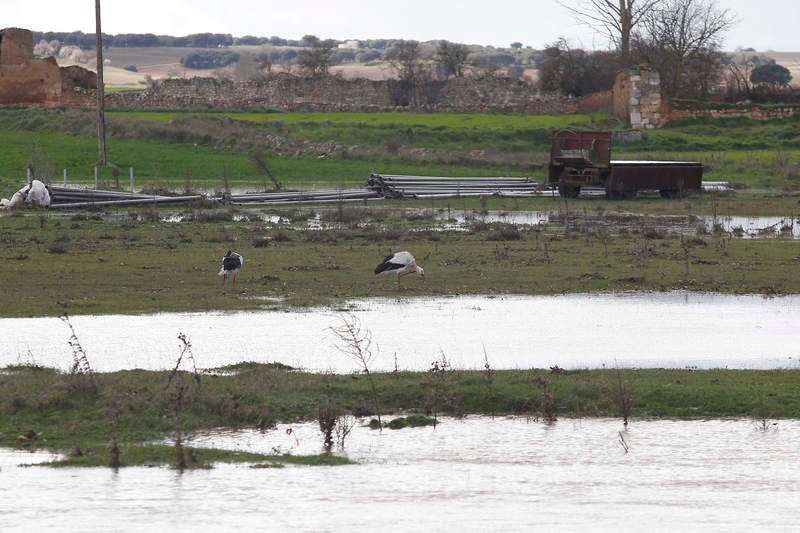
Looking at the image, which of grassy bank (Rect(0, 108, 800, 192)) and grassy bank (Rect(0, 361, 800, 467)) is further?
grassy bank (Rect(0, 108, 800, 192))

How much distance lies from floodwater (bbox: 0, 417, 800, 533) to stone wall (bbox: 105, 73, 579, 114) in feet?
213

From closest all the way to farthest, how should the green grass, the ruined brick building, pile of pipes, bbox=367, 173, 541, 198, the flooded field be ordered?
the flooded field, pile of pipes, bbox=367, 173, 541, 198, the green grass, the ruined brick building

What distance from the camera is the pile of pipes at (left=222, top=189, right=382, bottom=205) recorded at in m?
38.2

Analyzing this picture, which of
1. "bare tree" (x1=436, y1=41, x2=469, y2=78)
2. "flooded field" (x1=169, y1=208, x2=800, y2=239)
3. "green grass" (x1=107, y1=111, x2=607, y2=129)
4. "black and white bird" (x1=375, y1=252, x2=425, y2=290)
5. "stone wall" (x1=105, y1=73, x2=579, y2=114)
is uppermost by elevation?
"bare tree" (x1=436, y1=41, x2=469, y2=78)

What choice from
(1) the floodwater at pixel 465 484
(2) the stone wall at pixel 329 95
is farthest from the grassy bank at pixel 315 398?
(2) the stone wall at pixel 329 95

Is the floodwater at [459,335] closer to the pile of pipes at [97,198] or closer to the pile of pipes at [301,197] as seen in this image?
the pile of pipes at [97,198]

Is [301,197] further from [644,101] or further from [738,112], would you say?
[738,112]

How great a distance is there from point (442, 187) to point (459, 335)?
26021 millimetres

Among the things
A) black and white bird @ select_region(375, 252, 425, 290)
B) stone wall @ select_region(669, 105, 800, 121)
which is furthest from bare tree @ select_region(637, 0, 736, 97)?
black and white bird @ select_region(375, 252, 425, 290)

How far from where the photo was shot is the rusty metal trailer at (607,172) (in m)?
41.2

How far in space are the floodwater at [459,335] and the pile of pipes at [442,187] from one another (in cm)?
2143

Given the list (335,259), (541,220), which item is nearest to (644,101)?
(541,220)

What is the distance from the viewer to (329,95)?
7825 centimetres

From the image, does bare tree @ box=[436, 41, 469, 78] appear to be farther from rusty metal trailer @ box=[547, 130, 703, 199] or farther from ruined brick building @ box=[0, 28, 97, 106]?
rusty metal trailer @ box=[547, 130, 703, 199]
